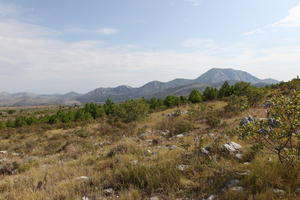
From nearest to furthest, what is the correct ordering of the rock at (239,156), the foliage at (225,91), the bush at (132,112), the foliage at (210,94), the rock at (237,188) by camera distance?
the rock at (237,188) < the rock at (239,156) < the bush at (132,112) < the foliage at (225,91) < the foliage at (210,94)

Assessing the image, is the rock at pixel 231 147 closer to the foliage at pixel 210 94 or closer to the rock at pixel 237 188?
the rock at pixel 237 188

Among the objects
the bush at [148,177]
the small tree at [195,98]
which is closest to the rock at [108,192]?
the bush at [148,177]

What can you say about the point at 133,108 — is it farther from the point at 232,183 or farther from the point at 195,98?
the point at 232,183

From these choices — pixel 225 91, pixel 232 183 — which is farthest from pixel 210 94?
pixel 232 183

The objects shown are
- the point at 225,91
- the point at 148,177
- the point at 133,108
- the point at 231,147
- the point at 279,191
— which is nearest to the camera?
the point at 279,191

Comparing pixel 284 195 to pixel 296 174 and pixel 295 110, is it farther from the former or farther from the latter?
pixel 295 110

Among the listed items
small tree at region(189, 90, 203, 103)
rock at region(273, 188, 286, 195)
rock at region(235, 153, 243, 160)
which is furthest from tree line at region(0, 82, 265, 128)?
rock at region(273, 188, 286, 195)

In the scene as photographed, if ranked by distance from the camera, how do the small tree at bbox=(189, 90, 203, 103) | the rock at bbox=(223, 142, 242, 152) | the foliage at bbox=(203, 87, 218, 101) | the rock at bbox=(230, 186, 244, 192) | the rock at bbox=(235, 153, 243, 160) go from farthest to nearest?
the foliage at bbox=(203, 87, 218, 101) < the small tree at bbox=(189, 90, 203, 103) < the rock at bbox=(223, 142, 242, 152) < the rock at bbox=(235, 153, 243, 160) < the rock at bbox=(230, 186, 244, 192)

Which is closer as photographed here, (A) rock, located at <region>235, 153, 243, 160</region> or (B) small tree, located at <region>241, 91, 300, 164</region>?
(B) small tree, located at <region>241, 91, 300, 164</region>

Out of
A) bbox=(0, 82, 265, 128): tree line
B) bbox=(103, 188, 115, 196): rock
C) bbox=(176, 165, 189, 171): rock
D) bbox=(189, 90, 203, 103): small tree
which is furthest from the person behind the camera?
bbox=(189, 90, 203, 103): small tree

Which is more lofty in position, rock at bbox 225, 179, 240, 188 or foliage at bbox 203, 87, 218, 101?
foliage at bbox 203, 87, 218, 101

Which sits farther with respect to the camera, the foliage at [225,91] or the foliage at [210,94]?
the foliage at [210,94]

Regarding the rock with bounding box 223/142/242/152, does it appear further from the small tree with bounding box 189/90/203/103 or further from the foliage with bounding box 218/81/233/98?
the foliage with bounding box 218/81/233/98

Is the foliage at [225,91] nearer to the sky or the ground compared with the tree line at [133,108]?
nearer to the sky
